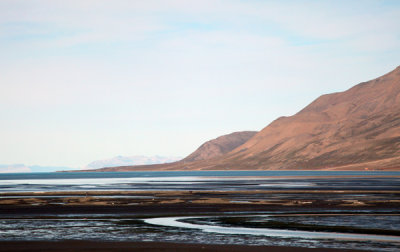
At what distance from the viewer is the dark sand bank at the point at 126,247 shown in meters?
32.1

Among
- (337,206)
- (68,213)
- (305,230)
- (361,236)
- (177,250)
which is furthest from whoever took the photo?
(337,206)

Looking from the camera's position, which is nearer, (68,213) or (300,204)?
(68,213)

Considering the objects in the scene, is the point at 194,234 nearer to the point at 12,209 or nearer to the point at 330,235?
the point at 330,235

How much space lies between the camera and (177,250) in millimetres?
32062

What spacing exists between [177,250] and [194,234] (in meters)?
6.53

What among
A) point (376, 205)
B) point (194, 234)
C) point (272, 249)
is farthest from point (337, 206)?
point (272, 249)

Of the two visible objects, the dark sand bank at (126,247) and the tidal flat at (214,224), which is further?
the tidal flat at (214,224)

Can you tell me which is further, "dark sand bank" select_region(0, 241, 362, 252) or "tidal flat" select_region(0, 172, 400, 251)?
"tidal flat" select_region(0, 172, 400, 251)

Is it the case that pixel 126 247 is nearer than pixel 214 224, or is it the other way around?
pixel 126 247

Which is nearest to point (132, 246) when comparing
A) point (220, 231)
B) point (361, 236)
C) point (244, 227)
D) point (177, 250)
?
point (177, 250)

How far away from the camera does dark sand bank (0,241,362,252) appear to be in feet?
105

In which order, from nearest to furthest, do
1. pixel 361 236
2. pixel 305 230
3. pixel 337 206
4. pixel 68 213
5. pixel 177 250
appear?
pixel 177 250 < pixel 361 236 < pixel 305 230 < pixel 68 213 < pixel 337 206

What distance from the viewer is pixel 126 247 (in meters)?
33.1

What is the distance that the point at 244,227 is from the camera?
4238 centimetres
